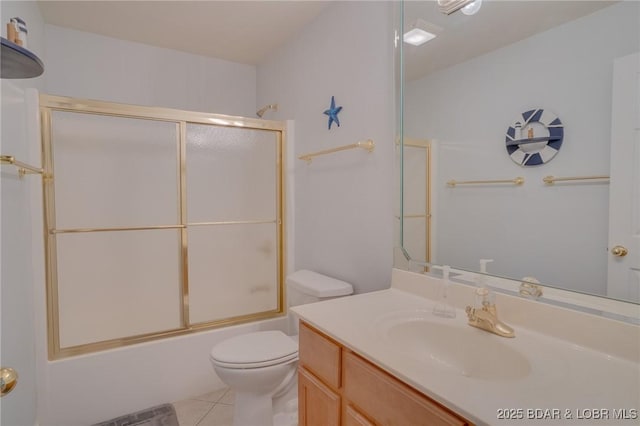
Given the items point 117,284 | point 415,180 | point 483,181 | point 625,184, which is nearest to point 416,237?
point 415,180

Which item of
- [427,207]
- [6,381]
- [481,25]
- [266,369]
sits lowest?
[266,369]

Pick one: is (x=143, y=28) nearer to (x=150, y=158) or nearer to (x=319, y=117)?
(x=150, y=158)

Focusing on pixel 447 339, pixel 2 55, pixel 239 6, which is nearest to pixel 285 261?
pixel 447 339

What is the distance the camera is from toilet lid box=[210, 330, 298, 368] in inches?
62.0

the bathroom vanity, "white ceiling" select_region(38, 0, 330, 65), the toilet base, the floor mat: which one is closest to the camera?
the bathroom vanity

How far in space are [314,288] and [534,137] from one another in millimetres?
1213

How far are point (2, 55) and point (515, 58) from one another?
1.50 meters

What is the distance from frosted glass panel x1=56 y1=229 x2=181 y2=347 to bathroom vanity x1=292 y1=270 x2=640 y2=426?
128 cm

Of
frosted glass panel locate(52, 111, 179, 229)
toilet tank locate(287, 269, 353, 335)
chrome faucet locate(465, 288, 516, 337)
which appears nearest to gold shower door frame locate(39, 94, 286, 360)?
frosted glass panel locate(52, 111, 179, 229)

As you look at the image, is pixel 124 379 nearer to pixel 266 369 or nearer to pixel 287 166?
pixel 266 369

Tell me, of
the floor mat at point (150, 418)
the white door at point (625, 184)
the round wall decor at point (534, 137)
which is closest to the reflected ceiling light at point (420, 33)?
the round wall decor at point (534, 137)

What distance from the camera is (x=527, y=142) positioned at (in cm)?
109

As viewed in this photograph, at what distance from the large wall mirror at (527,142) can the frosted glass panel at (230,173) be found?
121 centimetres

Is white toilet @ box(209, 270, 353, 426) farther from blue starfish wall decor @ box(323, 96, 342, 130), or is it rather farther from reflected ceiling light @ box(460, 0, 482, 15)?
reflected ceiling light @ box(460, 0, 482, 15)
